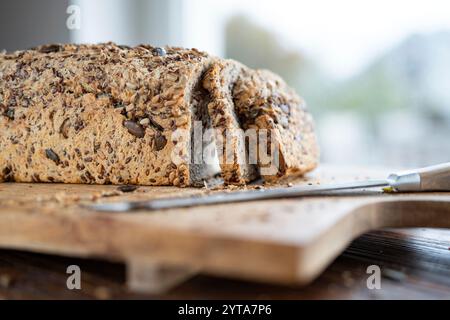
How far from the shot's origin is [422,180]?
1.45 m

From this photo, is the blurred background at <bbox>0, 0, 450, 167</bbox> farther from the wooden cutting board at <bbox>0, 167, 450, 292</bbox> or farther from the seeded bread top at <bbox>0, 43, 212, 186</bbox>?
the wooden cutting board at <bbox>0, 167, 450, 292</bbox>

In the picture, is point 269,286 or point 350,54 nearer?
point 269,286

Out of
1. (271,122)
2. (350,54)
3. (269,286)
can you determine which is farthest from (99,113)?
(350,54)

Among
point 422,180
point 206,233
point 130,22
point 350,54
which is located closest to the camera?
point 206,233

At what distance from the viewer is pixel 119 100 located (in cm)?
163

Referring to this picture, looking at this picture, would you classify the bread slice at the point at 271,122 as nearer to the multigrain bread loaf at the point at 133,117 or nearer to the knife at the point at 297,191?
the multigrain bread loaf at the point at 133,117

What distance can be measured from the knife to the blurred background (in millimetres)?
2823

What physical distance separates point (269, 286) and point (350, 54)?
3783 mm

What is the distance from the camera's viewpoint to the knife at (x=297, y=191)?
1075 millimetres

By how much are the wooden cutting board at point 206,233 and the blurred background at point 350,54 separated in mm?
2943

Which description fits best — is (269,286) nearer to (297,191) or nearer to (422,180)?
(297,191)

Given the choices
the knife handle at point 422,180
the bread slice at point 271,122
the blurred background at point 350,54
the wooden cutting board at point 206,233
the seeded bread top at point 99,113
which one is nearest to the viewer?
the wooden cutting board at point 206,233

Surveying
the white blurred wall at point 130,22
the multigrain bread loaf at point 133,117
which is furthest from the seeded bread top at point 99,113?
the white blurred wall at point 130,22

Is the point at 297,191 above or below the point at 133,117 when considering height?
below
